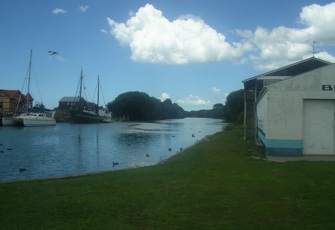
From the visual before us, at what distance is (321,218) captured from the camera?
6.59 meters

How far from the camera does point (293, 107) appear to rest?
15531 millimetres

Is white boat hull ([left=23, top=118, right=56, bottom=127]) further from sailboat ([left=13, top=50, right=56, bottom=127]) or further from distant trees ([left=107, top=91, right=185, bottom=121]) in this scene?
distant trees ([left=107, top=91, right=185, bottom=121])

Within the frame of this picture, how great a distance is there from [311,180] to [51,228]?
7.26 meters

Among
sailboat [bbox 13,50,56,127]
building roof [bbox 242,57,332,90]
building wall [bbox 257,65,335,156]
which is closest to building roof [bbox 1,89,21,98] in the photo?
sailboat [bbox 13,50,56,127]

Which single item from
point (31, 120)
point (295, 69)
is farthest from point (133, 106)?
point (295, 69)

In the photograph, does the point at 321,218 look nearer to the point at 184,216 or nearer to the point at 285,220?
the point at 285,220

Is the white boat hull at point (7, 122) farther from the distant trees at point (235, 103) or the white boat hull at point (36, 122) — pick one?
the distant trees at point (235, 103)

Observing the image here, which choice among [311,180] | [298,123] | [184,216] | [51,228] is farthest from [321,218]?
[298,123]

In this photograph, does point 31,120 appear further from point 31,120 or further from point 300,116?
point 300,116

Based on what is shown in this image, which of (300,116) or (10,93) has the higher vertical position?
(10,93)

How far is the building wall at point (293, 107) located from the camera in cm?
1541

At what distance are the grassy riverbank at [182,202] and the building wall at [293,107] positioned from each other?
395cm

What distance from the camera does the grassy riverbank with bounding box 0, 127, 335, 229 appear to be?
651 centimetres

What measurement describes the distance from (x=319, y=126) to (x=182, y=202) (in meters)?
10.2
